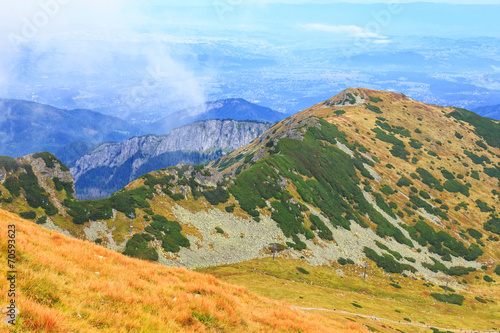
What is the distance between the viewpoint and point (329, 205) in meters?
102

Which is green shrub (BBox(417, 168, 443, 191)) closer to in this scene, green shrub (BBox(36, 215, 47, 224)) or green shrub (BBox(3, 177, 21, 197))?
green shrub (BBox(36, 215, 47, 224))

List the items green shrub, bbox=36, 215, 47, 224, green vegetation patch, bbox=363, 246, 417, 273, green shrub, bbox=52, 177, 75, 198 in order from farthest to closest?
green vegetation patch, bbox=363, 246, 417, 273 < green shrub, bbox=52, 177, 75, 198 < green shrub, bbox=36, 215, 47, 224

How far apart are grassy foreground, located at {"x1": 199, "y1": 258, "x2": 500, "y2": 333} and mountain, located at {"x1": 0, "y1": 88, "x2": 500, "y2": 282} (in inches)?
180

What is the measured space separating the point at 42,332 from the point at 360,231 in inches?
3978

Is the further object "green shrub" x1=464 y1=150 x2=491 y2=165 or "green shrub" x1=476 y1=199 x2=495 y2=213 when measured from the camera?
"green shrub" x1=464 y1=150 x2=491 y2=165

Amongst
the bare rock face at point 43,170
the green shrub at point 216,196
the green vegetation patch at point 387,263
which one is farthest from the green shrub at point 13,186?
the green vegetation patch at point 387,263

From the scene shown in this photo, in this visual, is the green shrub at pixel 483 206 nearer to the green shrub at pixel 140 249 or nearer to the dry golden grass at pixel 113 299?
the green shrub at pixel 140 249

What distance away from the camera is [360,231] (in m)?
97.4

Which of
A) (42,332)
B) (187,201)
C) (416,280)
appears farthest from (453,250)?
(42,332)

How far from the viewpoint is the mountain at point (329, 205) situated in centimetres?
5984

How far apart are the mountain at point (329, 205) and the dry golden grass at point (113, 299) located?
4040 centimetres

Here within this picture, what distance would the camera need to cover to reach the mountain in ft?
196

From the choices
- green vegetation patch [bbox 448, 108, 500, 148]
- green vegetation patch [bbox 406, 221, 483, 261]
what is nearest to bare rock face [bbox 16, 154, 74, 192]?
green vegetation patch [bbox 406, 221, 483, 261]

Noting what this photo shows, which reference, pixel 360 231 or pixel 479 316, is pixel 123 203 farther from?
pixel 479 316
